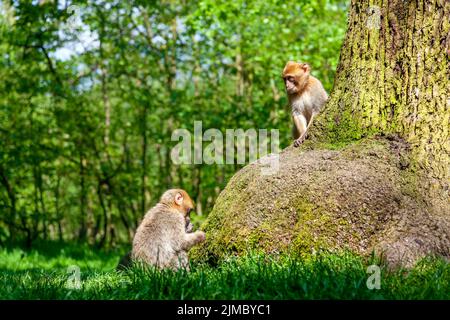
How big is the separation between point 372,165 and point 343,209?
0.51 meters

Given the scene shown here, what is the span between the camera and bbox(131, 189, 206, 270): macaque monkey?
19.1ft

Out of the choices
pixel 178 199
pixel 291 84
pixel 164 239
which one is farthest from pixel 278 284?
pixel 291 84

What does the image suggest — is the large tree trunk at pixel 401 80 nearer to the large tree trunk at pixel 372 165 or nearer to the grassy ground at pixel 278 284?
the large tree trunk at pixel 372 165

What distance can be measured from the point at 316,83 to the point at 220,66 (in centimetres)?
974

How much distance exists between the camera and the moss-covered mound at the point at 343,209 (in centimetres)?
490

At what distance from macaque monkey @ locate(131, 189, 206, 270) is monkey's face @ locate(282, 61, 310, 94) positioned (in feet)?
8.88

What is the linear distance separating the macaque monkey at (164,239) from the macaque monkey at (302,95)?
243 cm

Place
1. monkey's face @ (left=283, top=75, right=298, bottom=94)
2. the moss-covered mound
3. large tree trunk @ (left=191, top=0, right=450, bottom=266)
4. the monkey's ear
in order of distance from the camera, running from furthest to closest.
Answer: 1. monkey's face @ (left=283, top=75, right=298, bottom=94)
2. the monkey's ear
3. large tree trunk @ (left=191, top=0, right=450, bottom=266)
4. the moss-covered mound

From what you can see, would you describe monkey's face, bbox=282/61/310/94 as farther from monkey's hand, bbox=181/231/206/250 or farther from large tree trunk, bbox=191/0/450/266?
monkey's hand, bbox=181/231/206/250

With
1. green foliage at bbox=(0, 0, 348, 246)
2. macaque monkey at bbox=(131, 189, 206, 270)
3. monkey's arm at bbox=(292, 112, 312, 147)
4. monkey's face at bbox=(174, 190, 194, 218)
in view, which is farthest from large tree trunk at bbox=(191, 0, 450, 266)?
green foliage at bbox=(0, 0, 348, 246)

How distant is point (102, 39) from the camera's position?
13961 millimetres

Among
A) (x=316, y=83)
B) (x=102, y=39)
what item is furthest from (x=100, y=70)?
(x=316, y=83)
